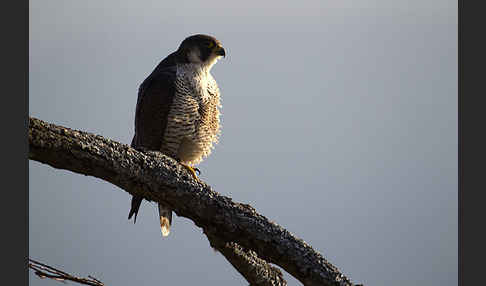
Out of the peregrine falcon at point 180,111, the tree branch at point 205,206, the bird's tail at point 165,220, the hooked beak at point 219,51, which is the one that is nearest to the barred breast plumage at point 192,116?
the peregrine falcon at point 180,111

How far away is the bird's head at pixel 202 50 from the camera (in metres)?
4.25

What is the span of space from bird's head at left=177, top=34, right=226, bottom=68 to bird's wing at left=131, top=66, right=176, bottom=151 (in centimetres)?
23

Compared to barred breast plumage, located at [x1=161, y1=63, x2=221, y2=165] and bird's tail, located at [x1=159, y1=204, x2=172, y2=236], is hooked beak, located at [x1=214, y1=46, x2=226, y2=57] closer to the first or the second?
barred breast plumage, located at [x1=161, y1=63, x2=221, y2=165]

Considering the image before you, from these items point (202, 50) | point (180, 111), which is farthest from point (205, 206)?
point (202, 50)

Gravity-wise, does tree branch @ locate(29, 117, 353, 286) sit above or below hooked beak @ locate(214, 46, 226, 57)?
below

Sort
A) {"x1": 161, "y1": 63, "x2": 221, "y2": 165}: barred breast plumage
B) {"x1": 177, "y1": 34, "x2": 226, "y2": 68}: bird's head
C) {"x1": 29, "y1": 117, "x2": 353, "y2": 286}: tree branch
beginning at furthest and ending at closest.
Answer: {"x1": 177, "y1": 34, "x2": 226, "y2": 68}: bird's head
{"x1": 161, "y1": 63, "x2": 221, "y2": 165}: barred breast plumage
{"x1": 29, "y1": 117, "x2": 353, "y2": 286}: tree branch

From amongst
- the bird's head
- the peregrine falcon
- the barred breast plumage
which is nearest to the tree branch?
the peregrine falcon

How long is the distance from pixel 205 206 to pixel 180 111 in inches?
67.1

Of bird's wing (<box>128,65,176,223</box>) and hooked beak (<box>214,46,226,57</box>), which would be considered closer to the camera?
bird's wing (<box>128,65,176,223</box>)

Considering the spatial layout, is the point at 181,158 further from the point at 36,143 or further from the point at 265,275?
the point at 36,143

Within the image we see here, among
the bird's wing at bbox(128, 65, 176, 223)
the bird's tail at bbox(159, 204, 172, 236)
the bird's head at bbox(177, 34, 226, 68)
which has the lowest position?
the bird's tail at bbox(159, 204, 172, 236)

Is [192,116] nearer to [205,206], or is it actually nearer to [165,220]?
[165,220]

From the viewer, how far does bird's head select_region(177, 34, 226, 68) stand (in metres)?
4.25

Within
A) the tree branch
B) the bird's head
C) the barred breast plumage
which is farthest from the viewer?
the bird's head
